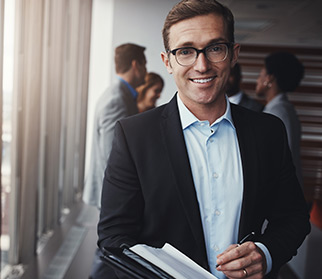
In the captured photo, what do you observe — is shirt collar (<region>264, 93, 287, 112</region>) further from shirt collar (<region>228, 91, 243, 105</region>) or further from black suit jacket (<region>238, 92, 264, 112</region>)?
shirt collar (<region>228, 91, 243, 105</region>)

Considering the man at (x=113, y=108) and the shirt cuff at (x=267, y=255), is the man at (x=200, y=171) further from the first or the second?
the man at (x=113, y=108)

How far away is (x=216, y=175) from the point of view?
139 cm

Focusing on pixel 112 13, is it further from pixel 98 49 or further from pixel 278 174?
pixel 278 174

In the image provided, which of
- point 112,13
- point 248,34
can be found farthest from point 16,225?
point 248,34

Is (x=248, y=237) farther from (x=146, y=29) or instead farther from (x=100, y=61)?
(x=100, y=61)

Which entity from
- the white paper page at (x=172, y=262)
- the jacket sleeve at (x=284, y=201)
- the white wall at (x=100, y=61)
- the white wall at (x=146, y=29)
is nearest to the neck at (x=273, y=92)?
the white wall at (x=146, y=29)

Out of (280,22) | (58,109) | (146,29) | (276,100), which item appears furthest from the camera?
(280,22)

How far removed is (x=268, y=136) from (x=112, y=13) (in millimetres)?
1380

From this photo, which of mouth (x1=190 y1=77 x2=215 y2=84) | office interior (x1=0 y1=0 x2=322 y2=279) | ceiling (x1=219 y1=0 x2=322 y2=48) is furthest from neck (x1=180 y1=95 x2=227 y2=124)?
ceiling (x1=219 y1=0 x2=322 y2=48)

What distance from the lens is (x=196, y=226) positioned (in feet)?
4.35

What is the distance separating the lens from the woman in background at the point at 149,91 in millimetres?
2357

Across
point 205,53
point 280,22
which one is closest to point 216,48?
point 205,53

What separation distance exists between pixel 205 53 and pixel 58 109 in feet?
10.7

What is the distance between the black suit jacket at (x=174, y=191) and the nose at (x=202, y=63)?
0.61 ft
